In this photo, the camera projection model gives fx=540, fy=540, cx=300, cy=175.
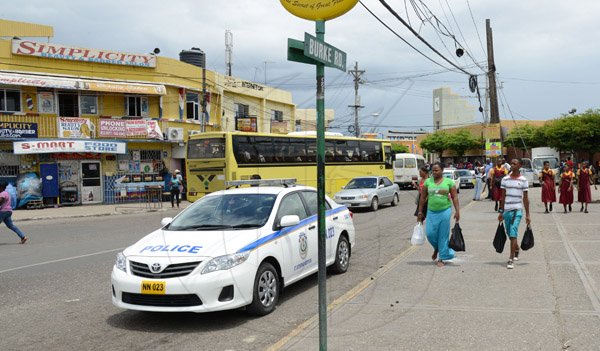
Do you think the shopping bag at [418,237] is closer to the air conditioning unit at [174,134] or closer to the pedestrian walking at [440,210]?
the pedestrian walking at [440,210]

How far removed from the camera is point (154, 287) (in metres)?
5.52

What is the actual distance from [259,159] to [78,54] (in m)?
11.3

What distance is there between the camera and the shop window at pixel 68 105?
2598cm

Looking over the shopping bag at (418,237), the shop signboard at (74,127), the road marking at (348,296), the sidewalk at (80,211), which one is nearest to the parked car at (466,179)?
the sidewalk at (80,211)

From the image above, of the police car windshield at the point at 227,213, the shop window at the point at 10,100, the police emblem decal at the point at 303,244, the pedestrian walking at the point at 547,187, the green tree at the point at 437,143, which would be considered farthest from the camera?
the green tree at the point at 437,143

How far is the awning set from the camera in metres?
24.0

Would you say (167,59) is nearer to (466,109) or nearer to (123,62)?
(123,62)

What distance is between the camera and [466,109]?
97.4m

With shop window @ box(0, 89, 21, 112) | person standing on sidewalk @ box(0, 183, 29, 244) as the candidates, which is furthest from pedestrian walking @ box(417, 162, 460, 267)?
shop window @ box(0, 89, 21, 112)

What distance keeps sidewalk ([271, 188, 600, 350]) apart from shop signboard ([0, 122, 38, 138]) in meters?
20.8

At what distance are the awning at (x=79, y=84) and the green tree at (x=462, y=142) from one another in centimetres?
4078

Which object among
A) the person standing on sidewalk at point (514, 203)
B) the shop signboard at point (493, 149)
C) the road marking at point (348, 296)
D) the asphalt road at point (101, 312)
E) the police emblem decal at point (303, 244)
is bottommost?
the asphalt road at point (101, 312)

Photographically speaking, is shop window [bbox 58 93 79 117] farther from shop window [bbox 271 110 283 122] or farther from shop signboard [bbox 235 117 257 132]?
shop window [bbox 271 110 283 122]

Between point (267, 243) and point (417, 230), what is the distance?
3.34 m
